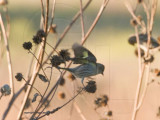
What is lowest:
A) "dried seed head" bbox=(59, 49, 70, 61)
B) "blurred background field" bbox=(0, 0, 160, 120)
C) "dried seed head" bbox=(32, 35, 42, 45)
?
"blurred background field" bbox=(0, 0, 160, 120)

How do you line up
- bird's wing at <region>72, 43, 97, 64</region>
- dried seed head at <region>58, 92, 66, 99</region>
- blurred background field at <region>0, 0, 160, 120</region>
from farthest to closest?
dried seed head at <region>58, 92, 66, 99</region>
blurred background field at <region>0, 0, 160, 120</region>
bird's wing at <region>72, 43, 97, 64</region>

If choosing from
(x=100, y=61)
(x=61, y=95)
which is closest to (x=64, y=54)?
(x=61, y=95)

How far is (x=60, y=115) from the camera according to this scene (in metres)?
1.72

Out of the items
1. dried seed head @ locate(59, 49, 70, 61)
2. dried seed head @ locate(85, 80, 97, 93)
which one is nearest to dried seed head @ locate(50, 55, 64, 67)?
dried seed head @ locate(59, 49, 70, 61)

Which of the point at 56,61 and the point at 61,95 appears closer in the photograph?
the point at 56,61

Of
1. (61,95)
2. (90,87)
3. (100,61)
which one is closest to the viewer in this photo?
(90,87)

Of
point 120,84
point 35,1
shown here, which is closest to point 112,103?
point 120,84

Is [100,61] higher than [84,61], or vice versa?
[84,61]

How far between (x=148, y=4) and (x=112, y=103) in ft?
1.48

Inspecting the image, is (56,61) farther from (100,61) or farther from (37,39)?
(100,61)

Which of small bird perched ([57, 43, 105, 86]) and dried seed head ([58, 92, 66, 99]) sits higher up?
small bird perched ([57, 43, 105, 86])

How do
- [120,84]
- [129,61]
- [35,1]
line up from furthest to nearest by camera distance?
→ [35,1] < [120,84] < [129,61]

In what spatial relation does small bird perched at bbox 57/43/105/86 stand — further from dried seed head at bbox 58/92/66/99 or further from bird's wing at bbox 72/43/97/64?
dried seed head at bbox 58/92/66/99

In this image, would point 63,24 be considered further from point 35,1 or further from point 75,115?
point 35,1
